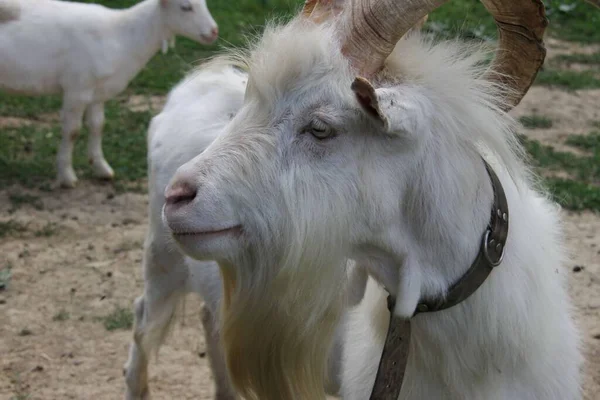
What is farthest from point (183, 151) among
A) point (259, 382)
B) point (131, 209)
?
point (131, 209)

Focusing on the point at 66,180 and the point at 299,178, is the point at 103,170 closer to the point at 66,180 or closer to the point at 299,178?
the point at 66,180

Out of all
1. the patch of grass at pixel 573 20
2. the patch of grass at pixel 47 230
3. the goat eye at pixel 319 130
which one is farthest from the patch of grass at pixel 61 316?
the patch of grass at pixel 573 20

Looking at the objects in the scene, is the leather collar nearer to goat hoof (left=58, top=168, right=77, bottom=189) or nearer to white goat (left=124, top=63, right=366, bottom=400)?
white goat (left=124, top=63, right=366, bottom=400)

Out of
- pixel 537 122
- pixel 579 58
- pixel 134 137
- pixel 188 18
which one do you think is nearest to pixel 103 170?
pixel 134 137

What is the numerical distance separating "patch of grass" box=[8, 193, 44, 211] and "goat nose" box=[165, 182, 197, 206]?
15.0 feet

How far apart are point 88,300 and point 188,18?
299 cm

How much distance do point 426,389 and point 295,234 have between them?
0.70 metres

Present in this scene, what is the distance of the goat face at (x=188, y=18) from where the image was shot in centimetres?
717

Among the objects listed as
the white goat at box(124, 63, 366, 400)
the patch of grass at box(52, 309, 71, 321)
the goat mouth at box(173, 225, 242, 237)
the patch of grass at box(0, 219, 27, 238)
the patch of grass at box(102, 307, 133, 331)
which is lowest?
the patch of grass at box(0, 219, 27, 238)

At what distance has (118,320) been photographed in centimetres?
485

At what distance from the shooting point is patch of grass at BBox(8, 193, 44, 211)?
638 centimetres

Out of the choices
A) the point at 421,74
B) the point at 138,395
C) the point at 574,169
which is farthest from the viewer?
the point at 574,169

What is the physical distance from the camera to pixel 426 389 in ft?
8.14

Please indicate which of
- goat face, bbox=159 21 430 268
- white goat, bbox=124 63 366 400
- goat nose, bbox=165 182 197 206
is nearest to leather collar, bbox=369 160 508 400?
goat face, bbox=159 21 430 268
